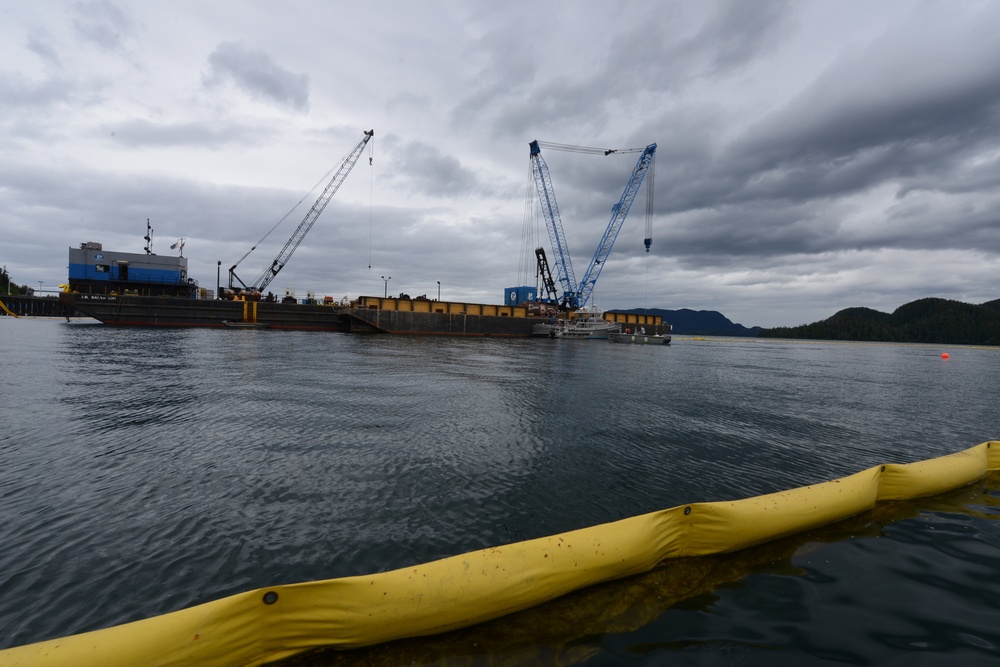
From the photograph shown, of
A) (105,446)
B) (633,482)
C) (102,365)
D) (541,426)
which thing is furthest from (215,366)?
(633,482)

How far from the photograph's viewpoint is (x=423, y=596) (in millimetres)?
4371

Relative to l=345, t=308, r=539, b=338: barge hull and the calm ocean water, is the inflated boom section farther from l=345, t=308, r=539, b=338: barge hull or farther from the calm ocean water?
l=345, t=308, r=539, b=338: barge hull

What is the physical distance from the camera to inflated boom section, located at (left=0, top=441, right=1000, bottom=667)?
344cm

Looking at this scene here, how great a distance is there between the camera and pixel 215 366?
2469 cm

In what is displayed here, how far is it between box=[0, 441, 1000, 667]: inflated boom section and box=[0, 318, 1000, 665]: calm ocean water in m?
0.25

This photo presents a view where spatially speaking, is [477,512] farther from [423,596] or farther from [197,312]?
[197,312]

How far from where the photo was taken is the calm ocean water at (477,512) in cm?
468

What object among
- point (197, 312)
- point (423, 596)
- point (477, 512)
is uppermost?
point (197, 312)

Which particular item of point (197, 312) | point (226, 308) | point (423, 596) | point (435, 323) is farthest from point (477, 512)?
point (197, 312)

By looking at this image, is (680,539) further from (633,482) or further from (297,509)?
(297,509)

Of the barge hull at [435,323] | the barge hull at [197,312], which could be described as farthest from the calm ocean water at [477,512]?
the barge hull at [197,312]

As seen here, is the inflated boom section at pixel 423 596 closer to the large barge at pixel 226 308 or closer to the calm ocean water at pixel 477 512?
the calm ocean water at pixel 477 512

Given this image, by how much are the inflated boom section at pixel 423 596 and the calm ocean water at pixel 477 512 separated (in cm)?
25

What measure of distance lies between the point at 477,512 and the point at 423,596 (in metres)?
3.20
